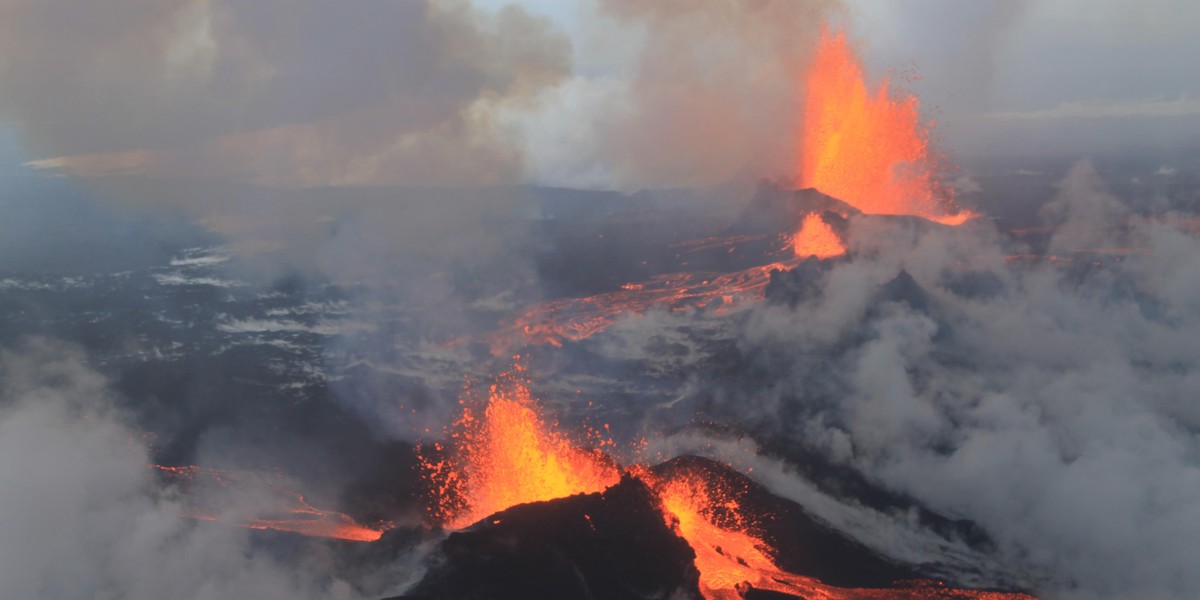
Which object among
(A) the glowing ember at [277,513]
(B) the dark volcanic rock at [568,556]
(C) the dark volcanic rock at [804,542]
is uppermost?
(B) the dark volcanic rock at [568,556]

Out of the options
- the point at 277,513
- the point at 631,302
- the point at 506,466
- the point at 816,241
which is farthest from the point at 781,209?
the point at 277,513

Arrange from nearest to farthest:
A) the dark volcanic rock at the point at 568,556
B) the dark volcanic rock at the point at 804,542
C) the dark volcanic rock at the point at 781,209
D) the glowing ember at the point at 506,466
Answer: the dark volcanic rock at the point at 568,556 < the dark volcanic rock at the point at 804,542 < the glowing ember at the point at 506,466 < the dark volcanic rock at the point at 781,209

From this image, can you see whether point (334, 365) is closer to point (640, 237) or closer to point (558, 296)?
point (558, 296)

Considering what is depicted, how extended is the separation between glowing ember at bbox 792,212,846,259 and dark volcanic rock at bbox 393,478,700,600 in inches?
1810

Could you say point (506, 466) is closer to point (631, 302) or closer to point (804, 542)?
point (804, 542)

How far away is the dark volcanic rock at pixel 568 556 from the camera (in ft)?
86.6

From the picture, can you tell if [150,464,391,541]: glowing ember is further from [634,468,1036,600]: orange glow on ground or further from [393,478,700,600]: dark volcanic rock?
[634,468,1036,600]: orange glow on ground

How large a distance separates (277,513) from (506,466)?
11.5 metres

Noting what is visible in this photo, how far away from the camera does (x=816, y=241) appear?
238 feet

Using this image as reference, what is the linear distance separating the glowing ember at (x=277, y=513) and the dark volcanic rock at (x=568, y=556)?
7825 mm

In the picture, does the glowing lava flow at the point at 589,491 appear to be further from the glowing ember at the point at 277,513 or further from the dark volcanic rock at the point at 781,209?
the dark volcanic rock at the point at 781,209

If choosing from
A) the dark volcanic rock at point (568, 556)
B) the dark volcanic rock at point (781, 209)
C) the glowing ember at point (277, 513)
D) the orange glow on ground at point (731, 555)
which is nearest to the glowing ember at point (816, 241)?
the dark volcanic rock at point (781, 209)

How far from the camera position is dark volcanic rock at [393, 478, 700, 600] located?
2639 cm

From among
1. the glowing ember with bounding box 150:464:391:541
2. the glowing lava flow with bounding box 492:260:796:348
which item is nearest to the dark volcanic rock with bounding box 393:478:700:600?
the glowing ember with bounding box 150:464:391:541
